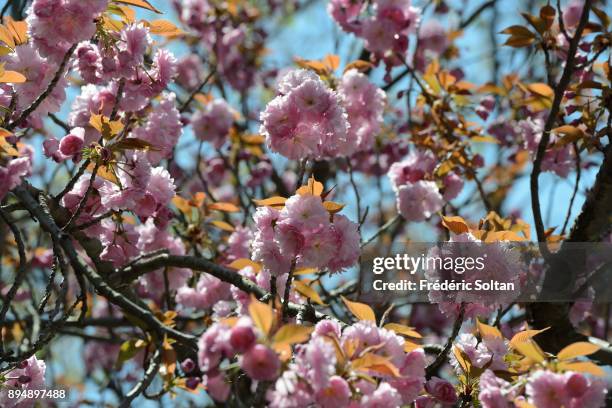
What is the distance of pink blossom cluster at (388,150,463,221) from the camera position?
3.26 metres

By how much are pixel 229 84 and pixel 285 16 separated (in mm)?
1232

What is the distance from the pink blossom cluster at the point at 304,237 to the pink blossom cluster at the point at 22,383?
80 centimetres

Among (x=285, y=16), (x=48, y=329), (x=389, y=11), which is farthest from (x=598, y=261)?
(x=285, y=16)

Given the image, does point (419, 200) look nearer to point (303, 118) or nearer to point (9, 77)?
point (303, 118)

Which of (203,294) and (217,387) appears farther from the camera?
(203,294)

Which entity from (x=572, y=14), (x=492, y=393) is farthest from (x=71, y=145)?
(x=572, y=14)

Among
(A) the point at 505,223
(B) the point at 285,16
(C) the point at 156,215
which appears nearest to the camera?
(C) the point at 156,215

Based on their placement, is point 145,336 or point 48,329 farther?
point 145,336

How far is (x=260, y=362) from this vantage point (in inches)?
55.5

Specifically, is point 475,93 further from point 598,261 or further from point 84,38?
point 84,38

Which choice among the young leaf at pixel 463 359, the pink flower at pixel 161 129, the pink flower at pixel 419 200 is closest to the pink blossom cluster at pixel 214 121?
the pink flower at pixel 419 200

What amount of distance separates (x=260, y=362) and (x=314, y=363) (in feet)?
0.41

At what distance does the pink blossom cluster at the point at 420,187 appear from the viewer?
3.26 metres

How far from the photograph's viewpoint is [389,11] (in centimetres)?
347
